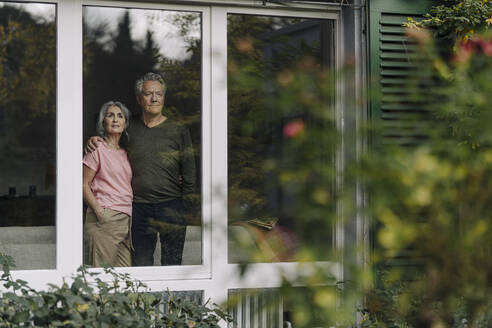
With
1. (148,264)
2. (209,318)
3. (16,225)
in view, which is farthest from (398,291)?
(16,225)

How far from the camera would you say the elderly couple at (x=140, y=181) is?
15.8ft

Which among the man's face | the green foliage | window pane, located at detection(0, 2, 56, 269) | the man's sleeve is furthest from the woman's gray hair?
the green foliage

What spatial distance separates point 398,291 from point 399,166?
50 cm

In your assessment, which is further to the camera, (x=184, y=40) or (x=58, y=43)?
(x=184, y=40)

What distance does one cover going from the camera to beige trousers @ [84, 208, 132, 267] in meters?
4.69

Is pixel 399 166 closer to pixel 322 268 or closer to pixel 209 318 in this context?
pixel 322 268

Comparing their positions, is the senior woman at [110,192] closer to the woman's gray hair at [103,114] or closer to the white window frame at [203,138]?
the woman's gray hair at [103,114]

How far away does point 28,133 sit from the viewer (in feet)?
17.7

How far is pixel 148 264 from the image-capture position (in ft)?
15.7

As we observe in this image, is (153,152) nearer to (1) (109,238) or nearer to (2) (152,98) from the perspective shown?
(2) (152,98)

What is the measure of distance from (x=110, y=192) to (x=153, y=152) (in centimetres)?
42

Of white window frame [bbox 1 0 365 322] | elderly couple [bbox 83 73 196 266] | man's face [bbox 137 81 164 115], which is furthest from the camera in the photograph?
man's face [bbox 137 81 164 115]

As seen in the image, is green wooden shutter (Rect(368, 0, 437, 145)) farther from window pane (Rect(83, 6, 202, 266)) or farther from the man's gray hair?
the man's gray hair

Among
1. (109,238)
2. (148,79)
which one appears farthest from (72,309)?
(148,79)
